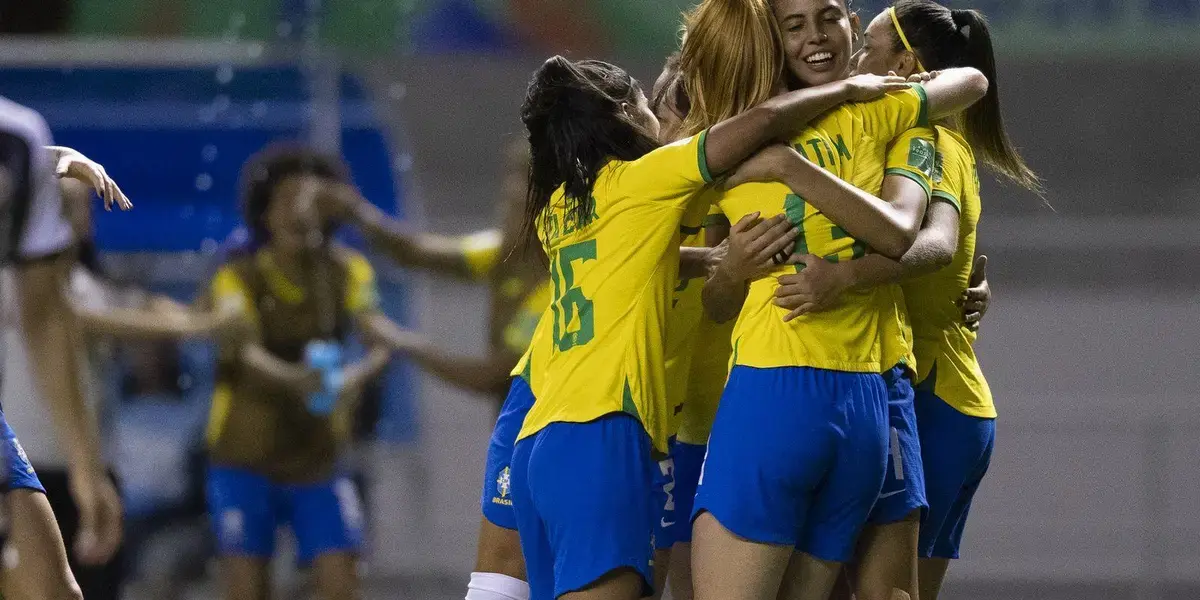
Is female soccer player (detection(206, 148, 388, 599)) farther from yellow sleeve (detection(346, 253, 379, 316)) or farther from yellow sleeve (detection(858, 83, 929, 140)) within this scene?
yellow sleeve (detection(858, 83, 929, 140))

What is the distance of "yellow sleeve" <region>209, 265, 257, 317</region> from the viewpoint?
3715 millimetres

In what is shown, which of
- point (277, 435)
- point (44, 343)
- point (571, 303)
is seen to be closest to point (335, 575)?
point (277, 435)

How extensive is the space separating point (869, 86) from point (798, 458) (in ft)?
1.60

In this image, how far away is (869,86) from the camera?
1.74 metres

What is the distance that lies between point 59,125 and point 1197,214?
4554 millimetres

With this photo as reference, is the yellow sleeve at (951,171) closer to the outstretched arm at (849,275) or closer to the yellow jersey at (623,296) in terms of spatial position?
the outstretched arm at (849,275)

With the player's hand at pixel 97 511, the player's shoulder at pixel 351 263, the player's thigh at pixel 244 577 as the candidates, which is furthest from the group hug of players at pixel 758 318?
the player's shoulder at pixel 351 263

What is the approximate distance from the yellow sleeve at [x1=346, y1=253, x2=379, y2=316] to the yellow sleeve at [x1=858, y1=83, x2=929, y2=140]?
7.65ft

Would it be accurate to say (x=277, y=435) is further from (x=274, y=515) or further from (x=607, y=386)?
(x=607, y=386)

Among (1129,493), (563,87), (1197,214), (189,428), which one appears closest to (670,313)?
(563,87)

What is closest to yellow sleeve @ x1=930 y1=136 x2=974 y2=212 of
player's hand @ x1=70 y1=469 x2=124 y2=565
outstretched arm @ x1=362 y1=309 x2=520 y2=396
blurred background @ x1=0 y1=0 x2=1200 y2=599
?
player's hand @ x1=70 y1=469 x2=124 y2=565

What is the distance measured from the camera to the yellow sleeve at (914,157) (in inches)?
69.0

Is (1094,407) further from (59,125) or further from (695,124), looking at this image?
(59,125)

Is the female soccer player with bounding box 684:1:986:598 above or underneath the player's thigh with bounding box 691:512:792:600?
above
